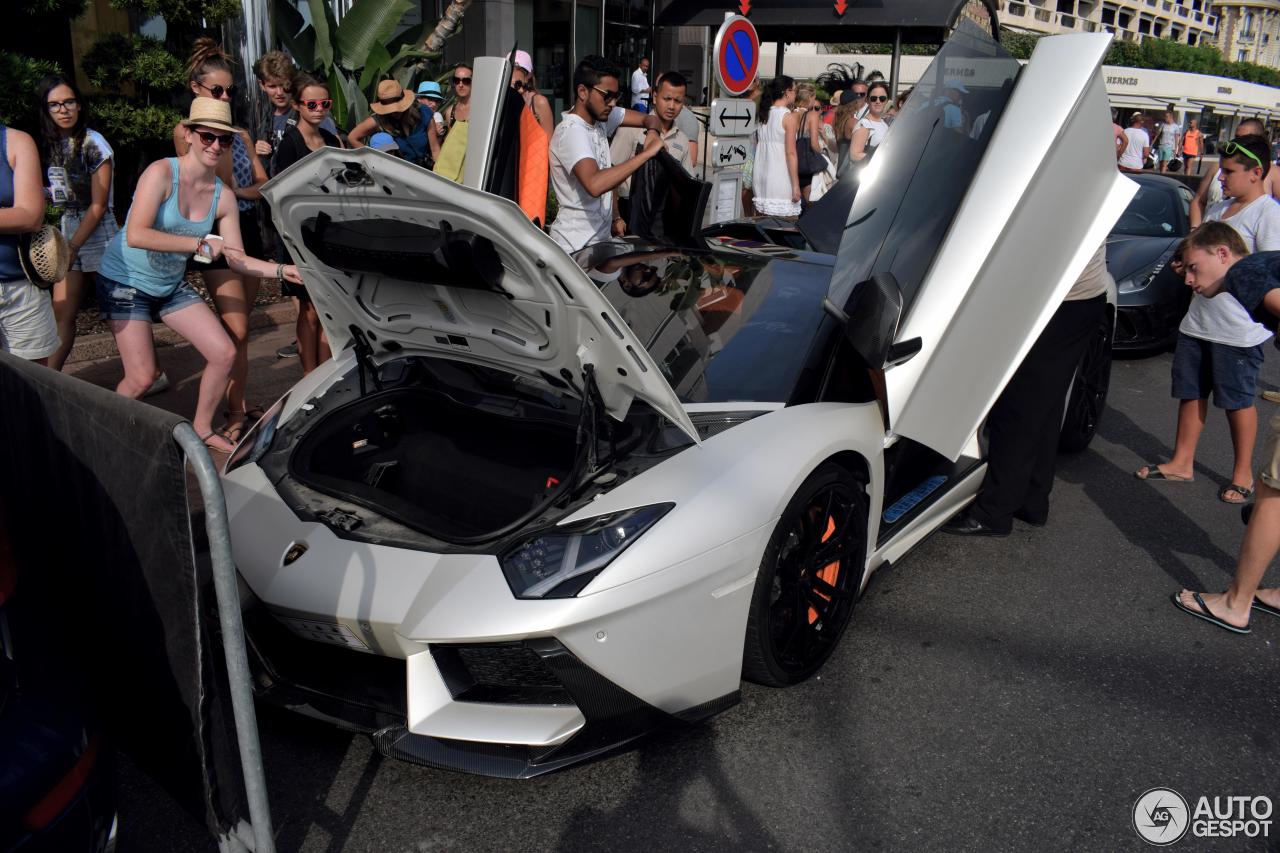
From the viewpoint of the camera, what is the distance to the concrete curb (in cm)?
636

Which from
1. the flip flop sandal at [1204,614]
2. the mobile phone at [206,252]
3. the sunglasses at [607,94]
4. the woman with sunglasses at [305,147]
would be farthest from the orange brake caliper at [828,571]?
the woman with sunglasses at [305,147]

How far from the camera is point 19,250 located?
4.00 meters

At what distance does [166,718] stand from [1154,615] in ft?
10.9

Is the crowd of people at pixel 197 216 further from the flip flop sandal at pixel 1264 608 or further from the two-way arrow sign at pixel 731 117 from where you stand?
the flip flop sandal at pixel 1264 608

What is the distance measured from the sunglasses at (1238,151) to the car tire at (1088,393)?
1.04 m

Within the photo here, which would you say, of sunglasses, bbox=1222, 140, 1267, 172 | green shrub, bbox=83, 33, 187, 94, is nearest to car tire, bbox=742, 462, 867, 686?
sunglasses, bbox=1222, 140, 1267, 172

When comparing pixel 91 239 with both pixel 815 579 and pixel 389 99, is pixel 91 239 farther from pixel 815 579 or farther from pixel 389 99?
pixel 815 579

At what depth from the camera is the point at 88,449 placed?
2.08m

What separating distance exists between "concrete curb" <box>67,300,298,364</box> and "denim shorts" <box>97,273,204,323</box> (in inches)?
46.8

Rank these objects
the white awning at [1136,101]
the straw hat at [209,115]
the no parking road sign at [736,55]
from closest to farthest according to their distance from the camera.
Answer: the straw hat at [209,115] → the no parking road sign at [736,55] → the white awning at [1136,101]

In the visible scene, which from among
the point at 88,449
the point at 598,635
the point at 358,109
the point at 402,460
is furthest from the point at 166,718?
the point at 358,109

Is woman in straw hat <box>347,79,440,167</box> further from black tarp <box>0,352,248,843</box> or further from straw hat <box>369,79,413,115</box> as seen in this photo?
A: black tarp <box>0,352,248,843</box>

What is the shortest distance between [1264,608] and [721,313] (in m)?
2.32

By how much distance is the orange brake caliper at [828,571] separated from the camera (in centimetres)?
312
